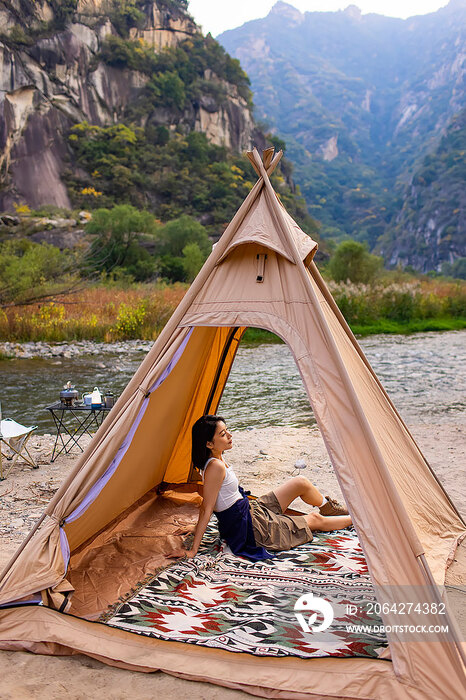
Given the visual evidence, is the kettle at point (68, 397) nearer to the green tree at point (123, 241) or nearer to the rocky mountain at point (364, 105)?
the green tree at point (123, 241)

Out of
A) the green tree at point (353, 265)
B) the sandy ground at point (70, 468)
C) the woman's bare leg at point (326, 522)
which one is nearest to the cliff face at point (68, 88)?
the green tree at point (353, 265)

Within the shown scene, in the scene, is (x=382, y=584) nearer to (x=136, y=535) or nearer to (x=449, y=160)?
(x=136, y=535)

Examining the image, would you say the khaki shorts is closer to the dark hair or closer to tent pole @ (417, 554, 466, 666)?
the dark hair

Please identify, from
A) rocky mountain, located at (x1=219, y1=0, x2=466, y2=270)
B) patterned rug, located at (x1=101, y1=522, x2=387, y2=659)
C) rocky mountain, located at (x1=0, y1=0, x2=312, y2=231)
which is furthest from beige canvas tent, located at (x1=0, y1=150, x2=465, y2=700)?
rocky mountain, located at (x1=219, y1=0, x2=466, y2=270)

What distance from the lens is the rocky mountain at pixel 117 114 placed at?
4338 centimetres

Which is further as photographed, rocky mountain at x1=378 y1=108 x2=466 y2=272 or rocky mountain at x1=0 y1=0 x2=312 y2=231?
rocky mountain at x1=378 y1=108 x2=466 y2=272

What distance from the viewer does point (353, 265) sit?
25719 millimetres

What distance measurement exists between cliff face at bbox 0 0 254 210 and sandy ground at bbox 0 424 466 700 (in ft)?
128

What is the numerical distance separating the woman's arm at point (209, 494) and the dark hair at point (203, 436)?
11cm

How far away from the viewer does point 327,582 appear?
3.73 metres

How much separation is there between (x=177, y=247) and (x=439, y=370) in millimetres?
19066

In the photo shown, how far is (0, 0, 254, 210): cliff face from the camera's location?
42.6 meters

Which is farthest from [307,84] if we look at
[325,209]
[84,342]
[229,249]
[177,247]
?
[229,249]

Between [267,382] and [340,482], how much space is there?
914 cm
